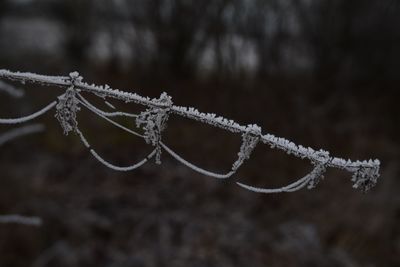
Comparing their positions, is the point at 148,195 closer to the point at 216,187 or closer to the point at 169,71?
the point at 216,187

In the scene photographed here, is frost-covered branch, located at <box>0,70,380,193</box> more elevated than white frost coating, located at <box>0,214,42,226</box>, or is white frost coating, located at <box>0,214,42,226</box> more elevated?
white frost coating, located at <box>0,214,42,226</box>

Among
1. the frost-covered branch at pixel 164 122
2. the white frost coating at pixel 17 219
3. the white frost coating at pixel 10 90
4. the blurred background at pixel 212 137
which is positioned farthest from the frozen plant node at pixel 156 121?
the blurred background at pixel 212 137

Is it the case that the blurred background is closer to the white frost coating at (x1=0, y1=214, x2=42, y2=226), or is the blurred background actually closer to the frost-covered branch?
the white frost coating at (x1=0, y1=214, x2=42, y2=226)

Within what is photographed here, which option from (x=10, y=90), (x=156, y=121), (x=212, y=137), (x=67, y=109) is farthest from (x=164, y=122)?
(x=212, y=137)

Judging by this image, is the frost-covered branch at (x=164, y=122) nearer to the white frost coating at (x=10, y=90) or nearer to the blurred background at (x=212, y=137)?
the white frost coating at (x=10, y=90)

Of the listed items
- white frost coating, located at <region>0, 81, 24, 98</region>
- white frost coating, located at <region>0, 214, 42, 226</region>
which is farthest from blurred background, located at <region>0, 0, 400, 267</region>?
white frost coating, located at <region>0, 81, 24, 98</region>

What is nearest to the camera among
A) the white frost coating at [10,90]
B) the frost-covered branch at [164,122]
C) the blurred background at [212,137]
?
the frost-covered branch at [164,122]

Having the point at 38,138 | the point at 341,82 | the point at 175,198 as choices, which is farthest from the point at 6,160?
the point at 341,82

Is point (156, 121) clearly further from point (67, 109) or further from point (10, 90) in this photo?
point (10, 90)
